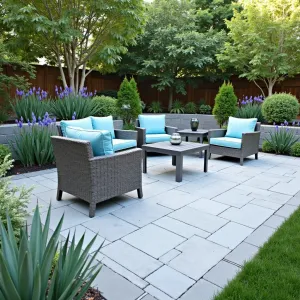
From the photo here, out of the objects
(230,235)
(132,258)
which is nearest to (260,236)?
(230,235)

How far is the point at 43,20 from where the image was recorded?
5.75 metres

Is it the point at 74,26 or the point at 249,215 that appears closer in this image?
the point at 249,215

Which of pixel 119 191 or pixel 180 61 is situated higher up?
pixel 180 61

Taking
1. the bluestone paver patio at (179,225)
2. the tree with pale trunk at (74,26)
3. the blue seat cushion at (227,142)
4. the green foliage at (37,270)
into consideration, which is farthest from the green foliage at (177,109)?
the green foliage at (37,270)

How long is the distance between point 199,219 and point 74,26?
6.50m

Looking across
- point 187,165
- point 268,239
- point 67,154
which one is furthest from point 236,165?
point 67,154

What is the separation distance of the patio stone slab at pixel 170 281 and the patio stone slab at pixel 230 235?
0.59 meters

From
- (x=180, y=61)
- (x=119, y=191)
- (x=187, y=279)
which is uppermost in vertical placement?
(x=180, y=61)

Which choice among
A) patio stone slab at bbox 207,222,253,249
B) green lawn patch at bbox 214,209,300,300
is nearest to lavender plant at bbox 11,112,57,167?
patio stone slab at bbox 207,222,253,249

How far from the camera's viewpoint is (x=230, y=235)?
7.72 feet

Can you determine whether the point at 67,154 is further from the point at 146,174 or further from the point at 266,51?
the point at 266,51

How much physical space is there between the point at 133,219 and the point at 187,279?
99 centimetres

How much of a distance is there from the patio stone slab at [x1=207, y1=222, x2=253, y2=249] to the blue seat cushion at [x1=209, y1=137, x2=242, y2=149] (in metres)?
2.68

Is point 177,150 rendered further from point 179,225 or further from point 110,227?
point 110,227
